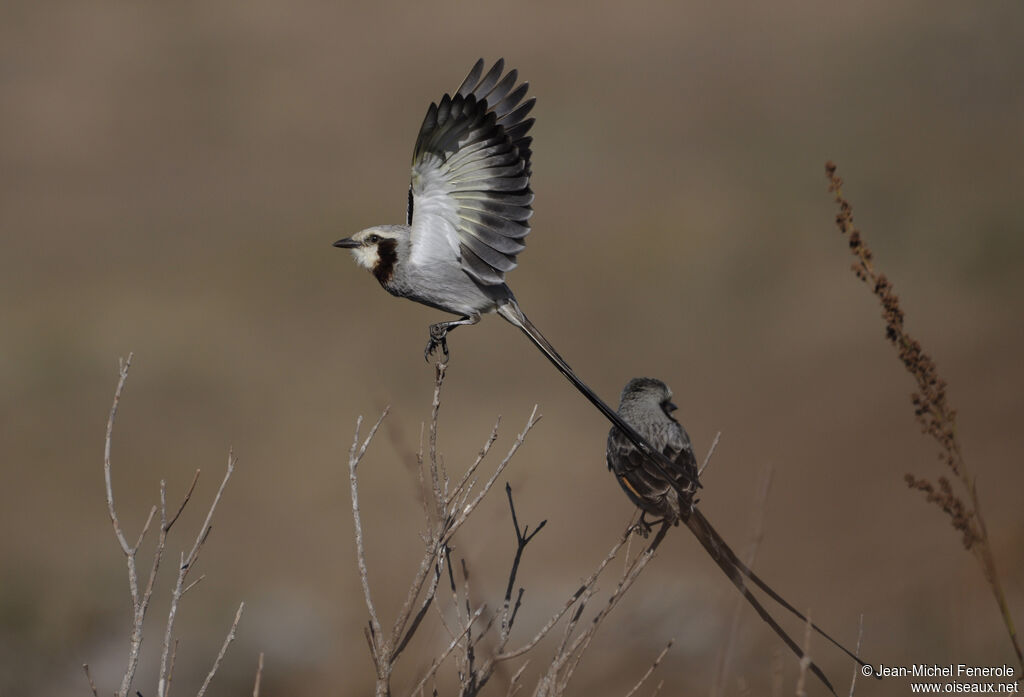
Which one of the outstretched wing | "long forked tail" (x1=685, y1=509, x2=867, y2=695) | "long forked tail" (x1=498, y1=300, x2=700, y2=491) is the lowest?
"long forked tail" (x1=685, y1=509, x2=867, y2=695)

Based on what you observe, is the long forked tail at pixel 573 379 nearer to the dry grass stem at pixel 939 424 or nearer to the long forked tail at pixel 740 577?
the long forked tail at pixel 740 577

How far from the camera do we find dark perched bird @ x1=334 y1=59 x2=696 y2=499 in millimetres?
4742

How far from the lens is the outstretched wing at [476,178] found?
186 inches

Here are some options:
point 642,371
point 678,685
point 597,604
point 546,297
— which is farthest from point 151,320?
point 678,685

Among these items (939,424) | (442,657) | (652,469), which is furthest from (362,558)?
(652,469)

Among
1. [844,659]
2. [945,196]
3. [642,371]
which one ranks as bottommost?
[844,659]

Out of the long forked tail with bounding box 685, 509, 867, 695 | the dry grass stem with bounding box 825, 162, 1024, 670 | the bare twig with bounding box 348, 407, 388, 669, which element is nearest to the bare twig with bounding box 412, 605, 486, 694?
the bare twig with bounding box 348, 407, 388, 669

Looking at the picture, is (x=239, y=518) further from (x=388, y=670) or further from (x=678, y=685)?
(x=388, y=670)

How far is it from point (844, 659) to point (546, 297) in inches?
428

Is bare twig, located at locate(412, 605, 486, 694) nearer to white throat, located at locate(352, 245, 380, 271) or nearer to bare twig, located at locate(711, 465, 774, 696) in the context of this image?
bare twig, located at locate(711, 465, 774, 696)

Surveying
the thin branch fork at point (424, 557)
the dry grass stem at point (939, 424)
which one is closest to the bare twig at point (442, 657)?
the thin branch fork at point (424, 557)

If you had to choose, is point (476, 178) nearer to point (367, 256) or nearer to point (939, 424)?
point (367, 256)

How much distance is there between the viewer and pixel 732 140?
73.4 ft

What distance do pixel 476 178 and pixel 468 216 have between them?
7.4 inches
